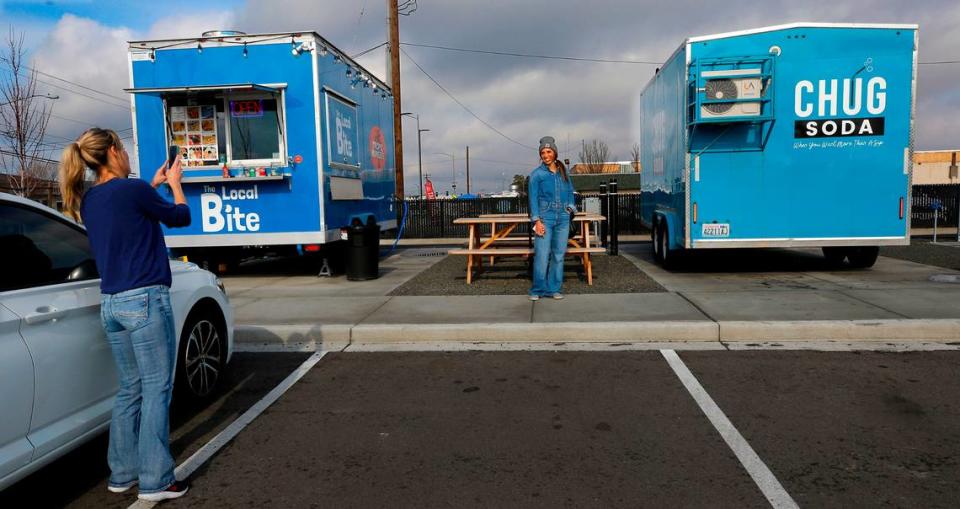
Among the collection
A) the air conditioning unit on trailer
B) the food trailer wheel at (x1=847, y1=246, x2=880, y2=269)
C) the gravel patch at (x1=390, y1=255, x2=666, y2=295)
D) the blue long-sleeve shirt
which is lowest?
the gravel patch at (x1=390, y1=255, x2=666, y2=295)

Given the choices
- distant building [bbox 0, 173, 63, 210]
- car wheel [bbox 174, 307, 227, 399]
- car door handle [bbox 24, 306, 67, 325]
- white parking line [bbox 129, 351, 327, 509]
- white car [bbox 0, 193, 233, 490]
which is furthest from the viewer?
distant building [bbox 0, 173, 63, 210]

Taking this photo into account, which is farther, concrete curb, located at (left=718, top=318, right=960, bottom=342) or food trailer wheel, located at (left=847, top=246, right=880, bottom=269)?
food trailer wheel, located at (left=847, top=246, right=880, bottom=269)

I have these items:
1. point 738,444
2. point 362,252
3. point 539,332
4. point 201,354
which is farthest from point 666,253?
point 201,354

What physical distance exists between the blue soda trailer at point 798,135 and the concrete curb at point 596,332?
3.28 meters

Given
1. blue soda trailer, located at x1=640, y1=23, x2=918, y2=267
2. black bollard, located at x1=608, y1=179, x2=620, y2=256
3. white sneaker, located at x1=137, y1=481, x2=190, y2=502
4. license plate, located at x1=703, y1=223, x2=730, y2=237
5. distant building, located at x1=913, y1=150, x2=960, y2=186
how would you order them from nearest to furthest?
white sneaker, located at x1=137, y1=481, x2=190, y2=502 → blue soda trailer, located at x1=640, y1=23, x2=918, y2=267 → license plate, located at x1=703, y1=223, x2=730, y2=237 → black bollard, located at x1=608, y1=179, x2=620, y2=256 → distant building, located at x1=913, y1=150, x2=960, y2=186

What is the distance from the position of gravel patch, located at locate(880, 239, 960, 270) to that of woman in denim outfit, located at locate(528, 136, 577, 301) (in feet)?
21.9

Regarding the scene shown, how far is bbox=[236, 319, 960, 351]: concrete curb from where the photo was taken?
622cm

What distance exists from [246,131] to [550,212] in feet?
16.3

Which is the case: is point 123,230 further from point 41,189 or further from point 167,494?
point 41,189

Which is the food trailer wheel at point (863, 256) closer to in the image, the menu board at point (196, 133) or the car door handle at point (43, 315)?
the menu board at point (196, 133)

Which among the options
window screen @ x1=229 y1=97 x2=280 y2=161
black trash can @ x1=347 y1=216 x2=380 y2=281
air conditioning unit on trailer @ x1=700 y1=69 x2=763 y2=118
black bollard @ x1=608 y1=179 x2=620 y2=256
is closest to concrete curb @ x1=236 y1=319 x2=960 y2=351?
black trash can @ x1=347 y1=216 x2=380 y2=281

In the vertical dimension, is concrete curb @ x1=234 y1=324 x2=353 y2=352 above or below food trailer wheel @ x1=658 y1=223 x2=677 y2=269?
below

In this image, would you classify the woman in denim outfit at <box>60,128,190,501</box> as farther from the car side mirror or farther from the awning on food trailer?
the awning on food trailer

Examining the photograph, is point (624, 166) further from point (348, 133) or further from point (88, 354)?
point (88, 354)
